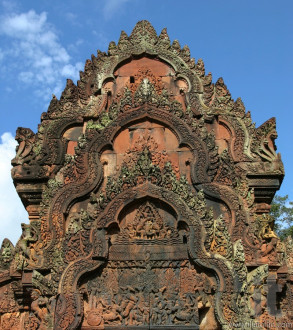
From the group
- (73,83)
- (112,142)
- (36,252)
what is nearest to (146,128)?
(112,142)

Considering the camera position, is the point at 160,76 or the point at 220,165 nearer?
the point at 220,165

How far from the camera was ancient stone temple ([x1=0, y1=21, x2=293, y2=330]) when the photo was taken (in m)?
8.28

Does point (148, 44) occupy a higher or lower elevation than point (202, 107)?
higher

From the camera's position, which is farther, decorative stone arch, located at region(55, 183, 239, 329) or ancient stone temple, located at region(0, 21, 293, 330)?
ancient stone temple, located at region(0, 21, 293, 330)

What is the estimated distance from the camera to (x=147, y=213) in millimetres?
9086

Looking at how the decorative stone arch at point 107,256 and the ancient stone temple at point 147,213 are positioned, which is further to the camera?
the ancient stone temple at point 147,213

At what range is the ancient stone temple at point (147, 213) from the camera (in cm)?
828

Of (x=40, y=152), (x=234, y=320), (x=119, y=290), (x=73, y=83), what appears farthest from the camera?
(x=73, y=83)

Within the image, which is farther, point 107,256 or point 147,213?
point 147,213

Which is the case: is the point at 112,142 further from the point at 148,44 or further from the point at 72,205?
the point at 148,44

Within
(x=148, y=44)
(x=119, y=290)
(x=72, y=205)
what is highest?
(x=148, y=44)

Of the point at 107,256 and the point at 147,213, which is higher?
the point at 147,213

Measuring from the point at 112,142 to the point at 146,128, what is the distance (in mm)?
867

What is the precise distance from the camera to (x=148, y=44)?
36.9 feet
